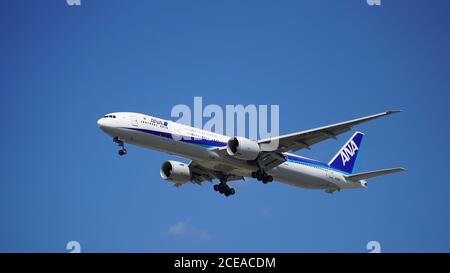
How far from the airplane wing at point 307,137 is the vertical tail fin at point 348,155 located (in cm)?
761

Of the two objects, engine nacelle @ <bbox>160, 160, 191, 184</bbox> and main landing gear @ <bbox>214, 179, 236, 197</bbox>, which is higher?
→ engine nacelle @ <bbox>160, 160, 191, 184</bbox>

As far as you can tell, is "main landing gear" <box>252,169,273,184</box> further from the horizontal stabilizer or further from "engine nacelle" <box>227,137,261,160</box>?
the horizontal stabilizer

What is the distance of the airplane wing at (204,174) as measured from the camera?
52906 mm

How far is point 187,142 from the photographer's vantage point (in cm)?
4619

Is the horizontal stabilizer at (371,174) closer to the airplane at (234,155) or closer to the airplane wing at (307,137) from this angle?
the airplane at (234,155)

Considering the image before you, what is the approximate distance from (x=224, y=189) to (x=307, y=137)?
8516mm

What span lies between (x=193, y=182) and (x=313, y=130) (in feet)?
36.9

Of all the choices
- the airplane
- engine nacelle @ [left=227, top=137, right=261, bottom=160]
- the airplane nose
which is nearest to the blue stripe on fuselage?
the airplane

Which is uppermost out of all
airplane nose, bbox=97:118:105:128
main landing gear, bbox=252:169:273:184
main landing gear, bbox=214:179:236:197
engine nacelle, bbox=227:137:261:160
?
airplane nose, bbox=97:118:105:128

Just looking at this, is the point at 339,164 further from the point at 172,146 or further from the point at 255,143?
the point at 172,146

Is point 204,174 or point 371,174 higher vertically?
point 204,174

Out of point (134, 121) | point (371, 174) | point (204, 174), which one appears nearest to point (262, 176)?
point (204, 174)

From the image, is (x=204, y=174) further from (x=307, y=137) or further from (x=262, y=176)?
(x=307, y=137)

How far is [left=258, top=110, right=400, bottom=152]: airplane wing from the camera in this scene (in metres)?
46.0
